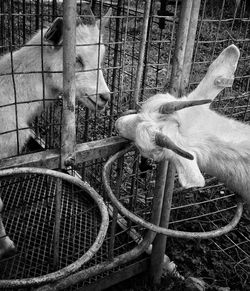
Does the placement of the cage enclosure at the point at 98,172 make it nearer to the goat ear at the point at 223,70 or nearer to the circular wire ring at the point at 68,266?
the circular wire ring at the point at 68,266

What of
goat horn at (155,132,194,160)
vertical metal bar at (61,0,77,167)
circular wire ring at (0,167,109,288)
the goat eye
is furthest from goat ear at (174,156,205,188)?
the goat eye

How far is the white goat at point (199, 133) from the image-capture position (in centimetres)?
216

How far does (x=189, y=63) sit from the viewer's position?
8.55 ft

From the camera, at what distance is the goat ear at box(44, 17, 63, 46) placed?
9.36ft

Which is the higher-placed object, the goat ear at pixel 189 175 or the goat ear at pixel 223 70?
the goat ear at pixel 223 70

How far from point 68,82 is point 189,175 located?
0.90m

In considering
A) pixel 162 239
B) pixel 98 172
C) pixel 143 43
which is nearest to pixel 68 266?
pixel 162 239

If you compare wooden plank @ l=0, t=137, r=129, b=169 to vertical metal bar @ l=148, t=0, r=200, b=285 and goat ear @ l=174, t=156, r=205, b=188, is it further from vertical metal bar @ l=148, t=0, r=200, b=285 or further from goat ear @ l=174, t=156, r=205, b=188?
goat ear @ l=174, t=156, r=205, b=188

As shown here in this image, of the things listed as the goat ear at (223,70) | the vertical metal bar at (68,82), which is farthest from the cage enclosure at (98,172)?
the goat ear at (223,70)

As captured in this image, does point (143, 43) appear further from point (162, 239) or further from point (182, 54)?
point (162, 239)

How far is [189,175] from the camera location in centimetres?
197

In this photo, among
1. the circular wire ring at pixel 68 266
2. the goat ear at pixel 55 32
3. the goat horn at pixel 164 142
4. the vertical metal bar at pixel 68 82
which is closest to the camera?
the circular wire ring at pixel 68 266

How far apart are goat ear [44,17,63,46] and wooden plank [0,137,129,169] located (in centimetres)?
104

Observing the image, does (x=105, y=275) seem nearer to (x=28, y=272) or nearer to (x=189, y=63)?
(x=28, y=272)
